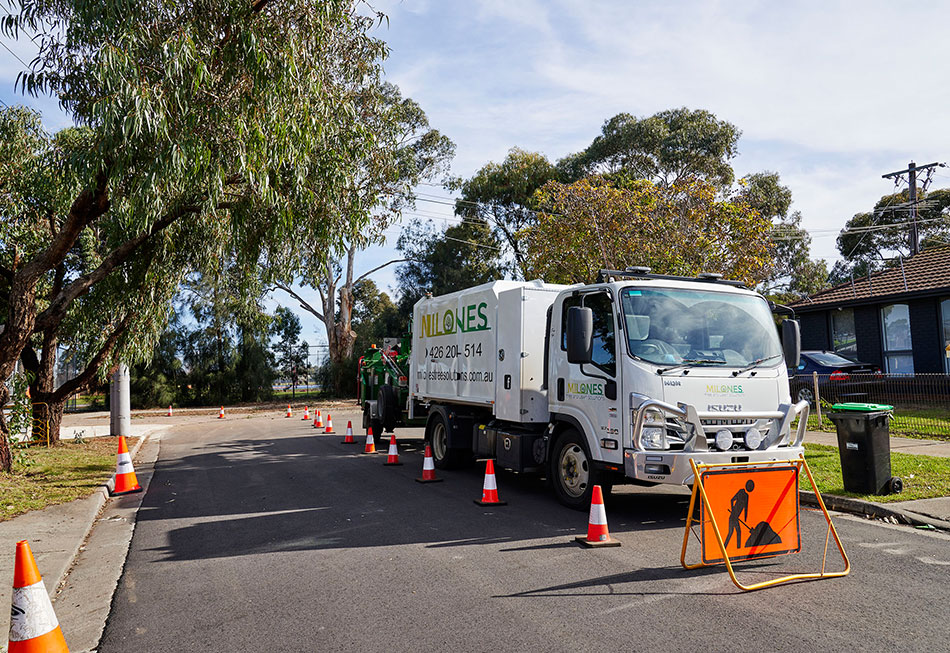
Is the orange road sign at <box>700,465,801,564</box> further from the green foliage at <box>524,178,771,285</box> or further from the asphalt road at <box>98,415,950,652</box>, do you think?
the green foliage at <box>524,178,771,285</box>

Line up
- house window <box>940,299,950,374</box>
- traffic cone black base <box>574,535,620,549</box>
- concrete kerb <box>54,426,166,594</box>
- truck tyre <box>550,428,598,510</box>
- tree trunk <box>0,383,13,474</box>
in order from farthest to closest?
house window <box>940,299,950,374</box>
tree trunk <box>0,383,13,474</box>
truck tyre <box>550,428,598,510</box>
traffic cone black base <box>574,535,620,549</box>
concrete kerb <box>54,426,166,594</box>

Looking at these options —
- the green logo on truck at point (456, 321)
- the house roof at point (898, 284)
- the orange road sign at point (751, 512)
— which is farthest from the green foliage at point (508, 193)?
the orange road sign at point (751, 512)

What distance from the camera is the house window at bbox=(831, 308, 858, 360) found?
24.2 meters

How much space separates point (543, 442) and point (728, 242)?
31.1 feet

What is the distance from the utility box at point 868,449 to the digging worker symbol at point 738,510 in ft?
11.2

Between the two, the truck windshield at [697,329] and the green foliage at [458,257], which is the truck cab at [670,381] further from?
the green foliage at [458,257]

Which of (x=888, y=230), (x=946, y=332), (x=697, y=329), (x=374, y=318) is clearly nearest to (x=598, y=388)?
(x=697, y=329)

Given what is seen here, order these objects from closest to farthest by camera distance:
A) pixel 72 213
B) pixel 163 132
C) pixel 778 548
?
1. pixel 778 548
2. pixel 163 132
3. pixel 72 213

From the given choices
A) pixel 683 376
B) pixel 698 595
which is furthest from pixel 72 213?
pixel 698 595

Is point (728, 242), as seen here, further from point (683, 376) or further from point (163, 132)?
point (163, 132)

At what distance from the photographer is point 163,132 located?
8961mm

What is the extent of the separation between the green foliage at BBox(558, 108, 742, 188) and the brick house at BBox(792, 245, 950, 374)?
9395 mm

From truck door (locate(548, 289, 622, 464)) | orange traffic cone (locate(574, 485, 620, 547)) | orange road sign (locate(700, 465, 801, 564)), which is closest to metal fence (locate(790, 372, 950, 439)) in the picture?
truck door (locate(548, 289, 622, 464))

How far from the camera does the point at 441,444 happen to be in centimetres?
1229
